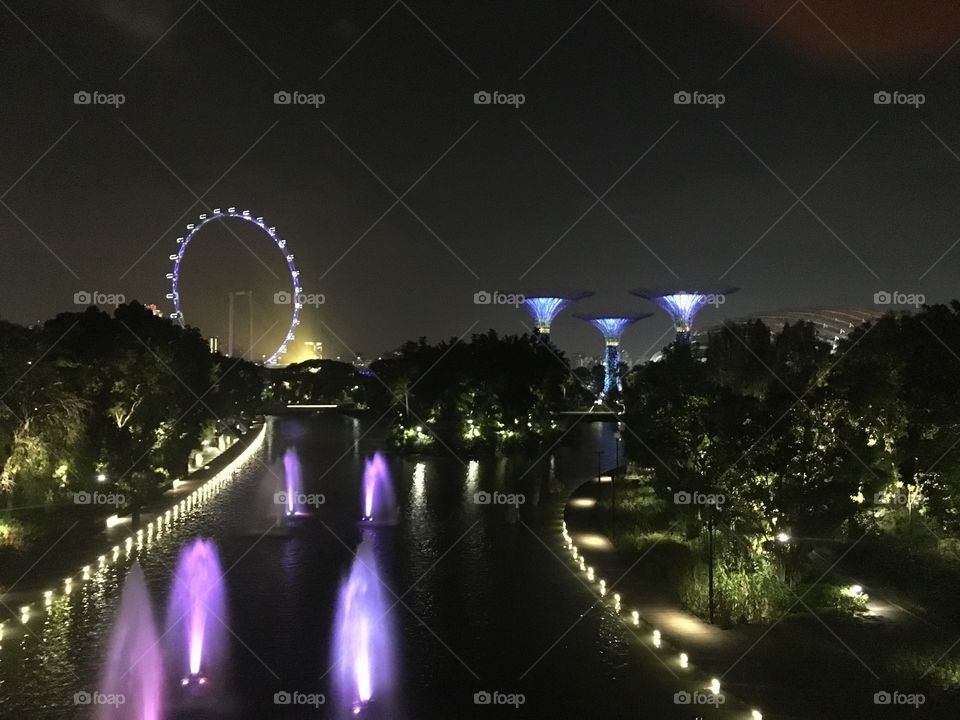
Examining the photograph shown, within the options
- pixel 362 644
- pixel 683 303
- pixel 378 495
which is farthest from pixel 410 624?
pixel 683 303

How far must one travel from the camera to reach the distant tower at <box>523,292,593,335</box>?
A: 101m

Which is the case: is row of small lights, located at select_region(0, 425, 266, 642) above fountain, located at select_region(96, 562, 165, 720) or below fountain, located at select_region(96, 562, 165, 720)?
above

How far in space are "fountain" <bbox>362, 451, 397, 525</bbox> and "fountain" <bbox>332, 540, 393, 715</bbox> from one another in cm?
682

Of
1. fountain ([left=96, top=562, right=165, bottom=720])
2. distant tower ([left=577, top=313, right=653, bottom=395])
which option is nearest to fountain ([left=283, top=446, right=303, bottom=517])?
fountain ([left=96, top=562, right=165, bottom=720])

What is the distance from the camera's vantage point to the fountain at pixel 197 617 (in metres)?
13.9

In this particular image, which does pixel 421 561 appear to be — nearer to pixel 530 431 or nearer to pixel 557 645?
pixel 557 645

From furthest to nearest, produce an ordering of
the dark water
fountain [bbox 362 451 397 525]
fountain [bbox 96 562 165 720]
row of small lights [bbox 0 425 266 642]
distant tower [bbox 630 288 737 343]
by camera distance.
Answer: distant tower [bbox 630 288 737 343] → fountain [bbox 362 451 397 525] → row of small lights [bbox 0 425 266 642] → the dark water → fountain [bbox 96 562 165 720]

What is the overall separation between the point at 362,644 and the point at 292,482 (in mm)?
20704

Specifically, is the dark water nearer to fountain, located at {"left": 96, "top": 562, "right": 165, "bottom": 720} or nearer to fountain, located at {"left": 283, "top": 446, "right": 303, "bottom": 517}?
fountain, located at {"left": 96, "top": 562, "right": 165, "bottom": 720}

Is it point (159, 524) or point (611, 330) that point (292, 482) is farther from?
point (611, 330)

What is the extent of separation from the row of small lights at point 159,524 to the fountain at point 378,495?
214 inches

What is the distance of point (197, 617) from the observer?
53.6 feet

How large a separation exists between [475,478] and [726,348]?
14754 millimetres

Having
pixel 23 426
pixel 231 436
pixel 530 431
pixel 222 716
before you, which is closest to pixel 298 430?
pixel 231 436
